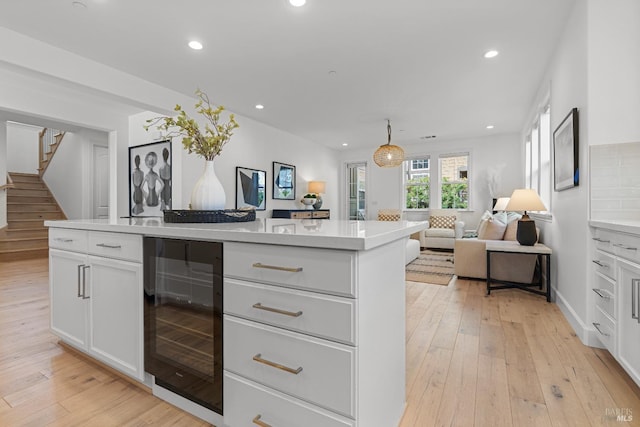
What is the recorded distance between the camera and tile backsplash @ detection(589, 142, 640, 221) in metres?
2.01

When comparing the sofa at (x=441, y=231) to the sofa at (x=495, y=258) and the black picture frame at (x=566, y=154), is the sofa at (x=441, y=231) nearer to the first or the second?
the sofa at (x=495, y=258)

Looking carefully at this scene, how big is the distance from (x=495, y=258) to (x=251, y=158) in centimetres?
408

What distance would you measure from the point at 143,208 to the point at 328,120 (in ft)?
11.5

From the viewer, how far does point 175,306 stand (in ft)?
4.53

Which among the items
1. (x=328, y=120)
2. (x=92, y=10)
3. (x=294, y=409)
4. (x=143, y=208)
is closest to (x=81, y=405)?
(x=294, y=409)

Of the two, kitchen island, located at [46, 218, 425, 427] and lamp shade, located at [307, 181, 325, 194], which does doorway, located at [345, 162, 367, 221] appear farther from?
kitchen island, located at [46, 218, 425, 427]

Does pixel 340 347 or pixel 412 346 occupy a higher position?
pixel 340 347

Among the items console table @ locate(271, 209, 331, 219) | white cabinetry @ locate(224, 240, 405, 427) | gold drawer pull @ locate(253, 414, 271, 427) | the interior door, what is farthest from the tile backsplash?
the interior door

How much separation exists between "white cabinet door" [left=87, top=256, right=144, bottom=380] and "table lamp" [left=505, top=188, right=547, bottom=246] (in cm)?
346

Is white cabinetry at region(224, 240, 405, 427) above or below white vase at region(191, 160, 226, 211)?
below

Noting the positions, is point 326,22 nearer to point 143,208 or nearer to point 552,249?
point 552,249

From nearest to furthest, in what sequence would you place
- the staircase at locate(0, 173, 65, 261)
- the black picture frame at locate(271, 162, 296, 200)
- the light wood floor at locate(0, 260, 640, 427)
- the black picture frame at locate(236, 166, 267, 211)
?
the light wood floor at locate(0, 260, 640, 427) < the black picture frame at locate(236, 166, 267, 211) < the staircase at locate(0, 173, 65, 261) < the black picture frame at locate(271, 162, 296, 200)

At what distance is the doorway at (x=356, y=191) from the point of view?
27.8 ft

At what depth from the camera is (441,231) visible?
649cm
